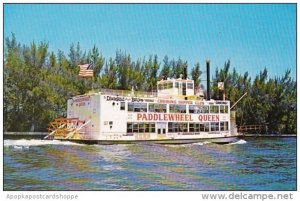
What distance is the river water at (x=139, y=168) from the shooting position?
414 centimetres

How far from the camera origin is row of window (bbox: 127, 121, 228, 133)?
617 centimetres

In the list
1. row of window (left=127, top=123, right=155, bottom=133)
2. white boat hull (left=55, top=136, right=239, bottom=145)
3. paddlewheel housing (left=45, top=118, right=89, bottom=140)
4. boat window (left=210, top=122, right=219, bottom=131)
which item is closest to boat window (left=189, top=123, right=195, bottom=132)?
white boat hull (left=55, top=136, right=239, bottom=145)

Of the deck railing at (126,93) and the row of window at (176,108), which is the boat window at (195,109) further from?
the deck railing at (126,93)

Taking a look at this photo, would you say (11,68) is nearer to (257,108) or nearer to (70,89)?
(70,89)

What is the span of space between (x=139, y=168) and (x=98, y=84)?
228cm

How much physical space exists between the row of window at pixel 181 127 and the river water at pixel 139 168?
33 centimetres

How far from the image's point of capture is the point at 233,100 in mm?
7000

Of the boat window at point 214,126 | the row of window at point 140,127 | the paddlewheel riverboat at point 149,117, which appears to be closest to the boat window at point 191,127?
the paddlewheel riverboat at point 149,117

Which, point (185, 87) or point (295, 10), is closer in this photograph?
point (295, 10)

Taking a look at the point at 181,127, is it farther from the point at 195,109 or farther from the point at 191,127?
the point at 195,109

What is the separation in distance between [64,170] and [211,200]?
3.91 ft

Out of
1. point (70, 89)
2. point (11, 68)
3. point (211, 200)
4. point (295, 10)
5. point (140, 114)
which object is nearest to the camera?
point (211, 200)

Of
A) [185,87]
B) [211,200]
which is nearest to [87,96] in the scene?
[185,87]

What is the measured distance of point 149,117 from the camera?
6.22m
